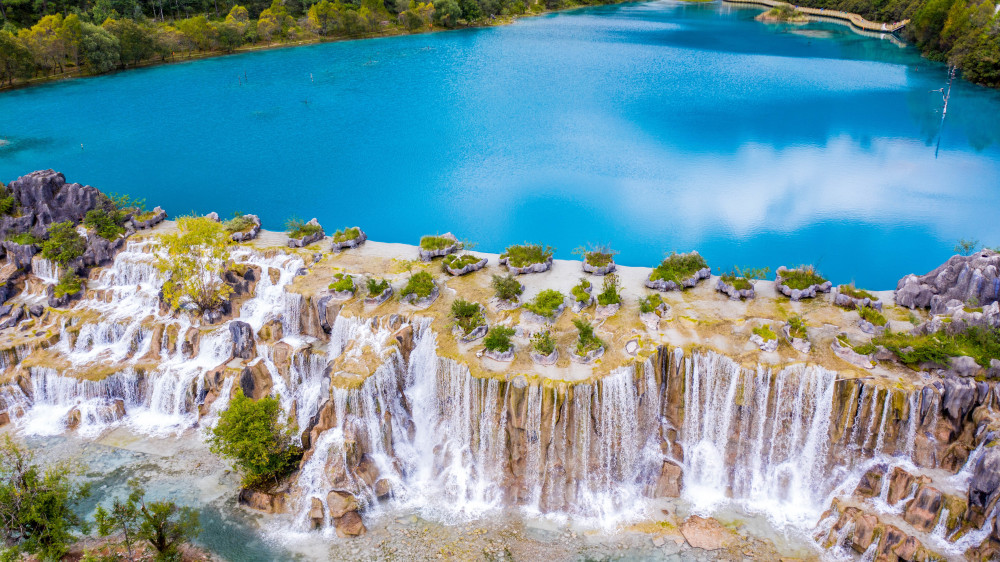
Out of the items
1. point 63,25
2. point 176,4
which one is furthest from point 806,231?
point 176,4

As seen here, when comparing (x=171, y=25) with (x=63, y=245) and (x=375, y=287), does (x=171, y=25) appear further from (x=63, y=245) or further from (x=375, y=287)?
(x=375, y=287)

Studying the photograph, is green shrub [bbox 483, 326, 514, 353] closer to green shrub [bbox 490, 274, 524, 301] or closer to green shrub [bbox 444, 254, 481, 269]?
green shrub [bbox 490, 274, 524, 301]

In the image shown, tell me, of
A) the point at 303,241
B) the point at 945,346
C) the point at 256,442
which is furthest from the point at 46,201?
the point at 945,346

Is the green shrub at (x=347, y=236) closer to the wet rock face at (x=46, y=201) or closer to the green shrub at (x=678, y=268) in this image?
the wet rock face at (x=46, y=201)

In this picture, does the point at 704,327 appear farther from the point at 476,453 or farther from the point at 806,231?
the point at 806,231

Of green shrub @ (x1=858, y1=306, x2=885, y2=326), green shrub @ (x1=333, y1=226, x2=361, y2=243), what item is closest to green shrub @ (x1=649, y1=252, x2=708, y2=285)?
green shrub @ (x1=858, y1=306, x2=885, y2=326)
